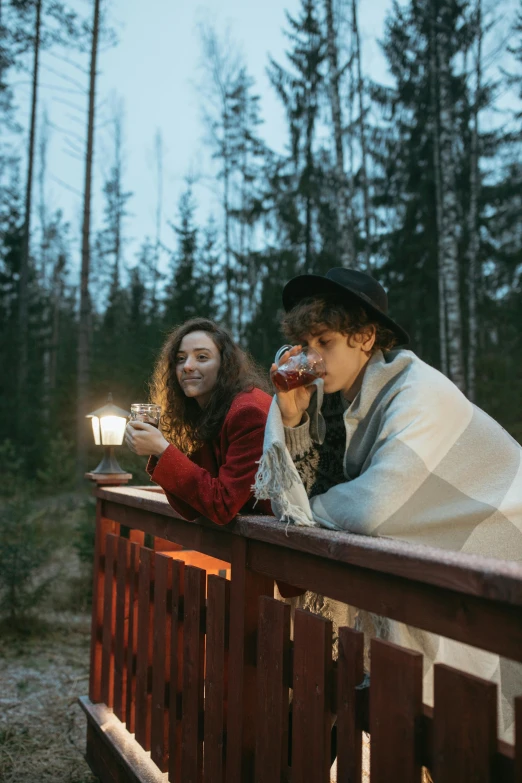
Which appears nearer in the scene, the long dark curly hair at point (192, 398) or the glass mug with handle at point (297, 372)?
the glass mug with handle at point (297, 372)

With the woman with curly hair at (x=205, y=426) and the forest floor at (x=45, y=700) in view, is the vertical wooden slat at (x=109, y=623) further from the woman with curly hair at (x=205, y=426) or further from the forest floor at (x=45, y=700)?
the woman with curly hair at (x=205, y=426)

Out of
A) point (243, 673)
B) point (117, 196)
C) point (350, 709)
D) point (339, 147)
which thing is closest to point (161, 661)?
point (243, 673)

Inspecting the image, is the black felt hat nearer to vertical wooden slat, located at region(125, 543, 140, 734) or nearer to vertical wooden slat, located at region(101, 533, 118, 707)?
vertical wooden slat, located at region(125, 543, 140, 734)

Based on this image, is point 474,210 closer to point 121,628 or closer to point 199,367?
point 199,367

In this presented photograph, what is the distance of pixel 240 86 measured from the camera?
1769 centimetres

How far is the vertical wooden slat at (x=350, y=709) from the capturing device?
125 centimetres

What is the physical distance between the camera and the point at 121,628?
9.02 feet

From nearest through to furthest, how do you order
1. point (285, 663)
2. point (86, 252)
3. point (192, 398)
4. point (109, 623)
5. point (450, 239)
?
point (285, 663) < point (192, 398) < point (109, 623) < point (450, 239) < point (86, 252)

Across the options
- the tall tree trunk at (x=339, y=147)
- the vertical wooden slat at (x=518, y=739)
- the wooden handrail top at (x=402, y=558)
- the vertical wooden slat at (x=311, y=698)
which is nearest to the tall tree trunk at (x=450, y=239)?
the tall tree trunk at (x=339, y=147)

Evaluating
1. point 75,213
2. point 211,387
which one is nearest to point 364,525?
point 211,387

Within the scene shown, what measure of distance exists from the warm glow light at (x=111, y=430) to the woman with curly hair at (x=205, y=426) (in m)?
1.12

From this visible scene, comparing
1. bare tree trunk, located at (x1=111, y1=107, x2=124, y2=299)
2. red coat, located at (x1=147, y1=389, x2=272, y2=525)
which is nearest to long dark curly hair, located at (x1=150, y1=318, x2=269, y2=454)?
red coat, located at (x1=147, y1=389, x2=272, y2=525)

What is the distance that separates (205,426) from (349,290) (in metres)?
0.83

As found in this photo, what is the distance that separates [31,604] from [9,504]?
1037 millimetres
